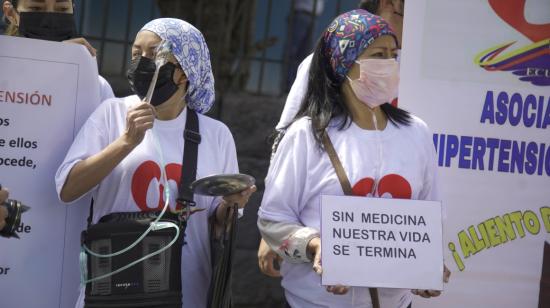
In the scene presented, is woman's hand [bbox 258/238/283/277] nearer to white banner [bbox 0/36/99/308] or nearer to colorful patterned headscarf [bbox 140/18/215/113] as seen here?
colorful patterned headscarf [bbox 140/18/215/113]

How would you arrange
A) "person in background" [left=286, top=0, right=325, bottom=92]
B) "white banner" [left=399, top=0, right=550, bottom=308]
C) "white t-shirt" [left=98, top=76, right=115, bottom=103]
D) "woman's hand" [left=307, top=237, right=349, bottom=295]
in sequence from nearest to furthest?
1. "woman's hand" [left=307, top=237, right=349, bottom=295]
2. "white t-shirt" [left=98, top=76, right=115, bottom=103]
3. "white banner" [left=399, top=0, right=550, bottom=308]
4. "person in background" [left=286, top=0, right=325, bottom=92]

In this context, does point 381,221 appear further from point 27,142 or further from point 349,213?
point 27,142

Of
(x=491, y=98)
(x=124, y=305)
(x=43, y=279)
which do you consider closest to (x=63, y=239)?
(x=43, y=279)

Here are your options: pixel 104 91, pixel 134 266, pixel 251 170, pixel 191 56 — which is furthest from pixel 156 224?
pixel 251 170

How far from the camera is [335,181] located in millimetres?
3820

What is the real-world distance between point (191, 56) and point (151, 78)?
199 millimetres

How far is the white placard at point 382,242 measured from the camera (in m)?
3.67

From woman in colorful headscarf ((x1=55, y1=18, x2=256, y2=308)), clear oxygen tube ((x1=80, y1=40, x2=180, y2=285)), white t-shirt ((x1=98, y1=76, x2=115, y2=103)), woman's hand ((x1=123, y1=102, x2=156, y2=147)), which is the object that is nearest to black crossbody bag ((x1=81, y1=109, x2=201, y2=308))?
clear oxygen tube ((x1=80, y1=40, x2=180, y2=285))

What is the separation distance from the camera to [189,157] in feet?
12.8

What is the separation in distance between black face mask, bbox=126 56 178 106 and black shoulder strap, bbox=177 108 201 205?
0.49 ft

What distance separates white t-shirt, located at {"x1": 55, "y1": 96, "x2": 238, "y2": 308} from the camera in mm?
3820

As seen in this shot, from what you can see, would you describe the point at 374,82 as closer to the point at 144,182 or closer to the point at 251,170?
the point at 144,182

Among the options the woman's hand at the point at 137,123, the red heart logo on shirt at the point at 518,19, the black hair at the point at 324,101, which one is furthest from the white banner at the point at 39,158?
the red heart logo on shirt at the point at 518,19

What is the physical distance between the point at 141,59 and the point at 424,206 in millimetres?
1166
